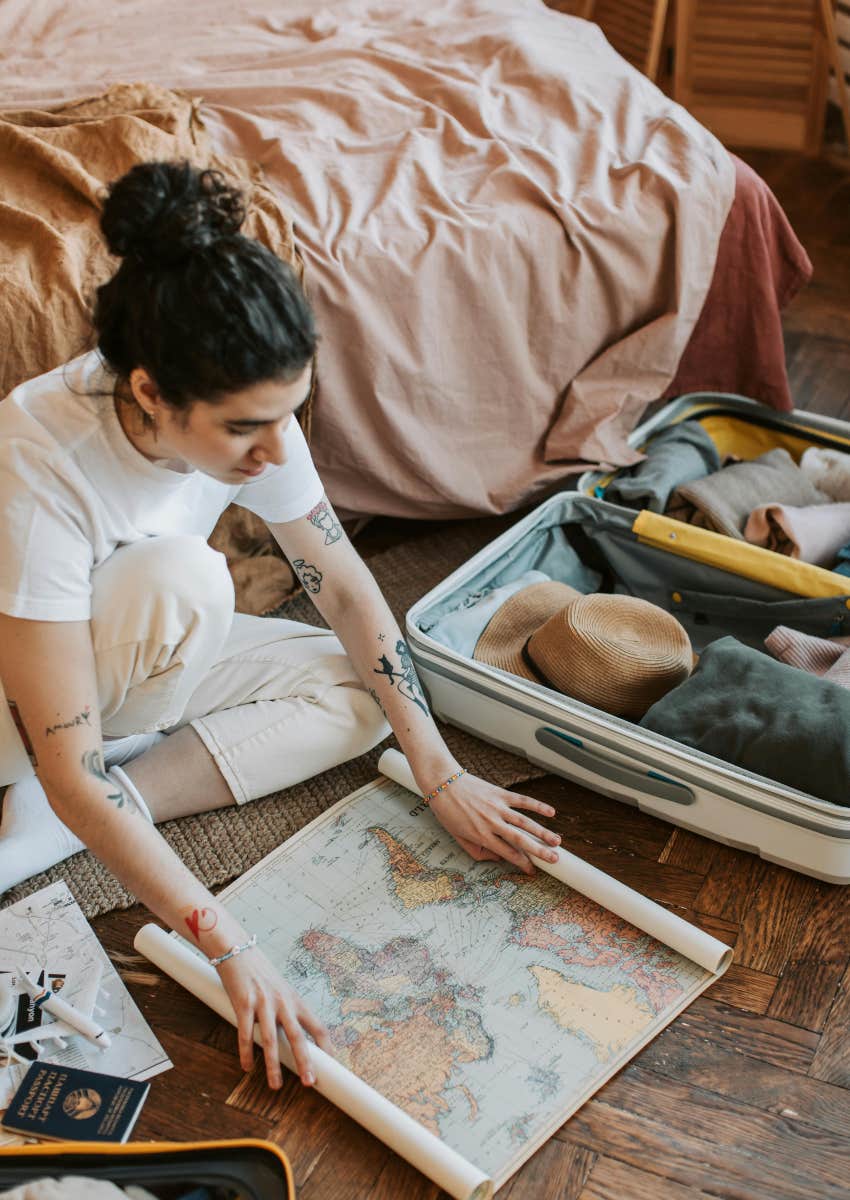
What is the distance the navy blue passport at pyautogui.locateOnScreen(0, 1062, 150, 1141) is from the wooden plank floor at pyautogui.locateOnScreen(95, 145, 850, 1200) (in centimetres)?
2

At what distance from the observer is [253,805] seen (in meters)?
1.41

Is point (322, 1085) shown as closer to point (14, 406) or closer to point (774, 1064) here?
point (774, 1064)

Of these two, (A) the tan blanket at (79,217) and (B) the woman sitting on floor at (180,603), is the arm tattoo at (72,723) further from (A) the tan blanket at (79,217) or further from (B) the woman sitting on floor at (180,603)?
(A) the tan blanket at (79,217)

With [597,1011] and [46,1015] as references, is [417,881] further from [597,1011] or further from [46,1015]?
[46,1015]

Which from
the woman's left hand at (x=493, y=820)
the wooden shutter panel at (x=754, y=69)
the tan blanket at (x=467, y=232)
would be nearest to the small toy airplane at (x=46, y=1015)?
the woman's left hand at (x=493, y=820)

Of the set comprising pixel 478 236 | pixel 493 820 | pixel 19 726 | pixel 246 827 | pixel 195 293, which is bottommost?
pixel 246 827

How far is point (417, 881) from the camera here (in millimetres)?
1277

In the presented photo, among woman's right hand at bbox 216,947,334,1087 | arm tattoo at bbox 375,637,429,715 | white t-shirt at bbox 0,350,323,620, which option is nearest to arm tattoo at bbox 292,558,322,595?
arm tattoo at bbox 375,637,429,715

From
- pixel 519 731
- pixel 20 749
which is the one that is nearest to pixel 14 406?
pixel 20 749

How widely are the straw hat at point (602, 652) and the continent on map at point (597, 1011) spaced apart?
13.6 inches

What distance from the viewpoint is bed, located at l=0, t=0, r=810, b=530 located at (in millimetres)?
1639

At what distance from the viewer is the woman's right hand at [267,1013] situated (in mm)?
1026

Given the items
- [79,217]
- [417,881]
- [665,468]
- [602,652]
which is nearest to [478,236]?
[665,468]

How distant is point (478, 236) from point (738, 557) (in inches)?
22.2
